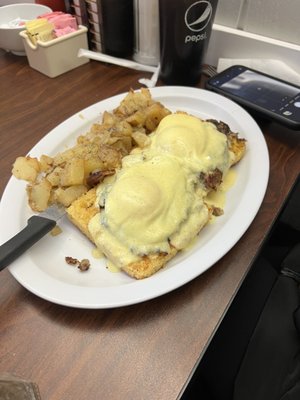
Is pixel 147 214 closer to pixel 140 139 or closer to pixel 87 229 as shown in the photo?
pixel 87 229

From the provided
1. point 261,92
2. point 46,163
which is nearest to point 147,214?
point 46,163

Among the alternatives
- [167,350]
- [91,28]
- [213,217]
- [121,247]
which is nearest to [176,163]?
[213,217]

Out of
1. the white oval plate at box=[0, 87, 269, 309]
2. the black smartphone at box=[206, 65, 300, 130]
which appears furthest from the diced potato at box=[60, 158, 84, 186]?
the black smartphone at box=[206, 65, 300, 130]

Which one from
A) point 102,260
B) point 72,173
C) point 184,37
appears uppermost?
point 184,37

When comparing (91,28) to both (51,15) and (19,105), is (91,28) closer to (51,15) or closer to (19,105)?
(51,15)

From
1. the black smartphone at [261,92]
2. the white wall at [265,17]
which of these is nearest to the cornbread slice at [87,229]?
the black smartphone at [261,92]

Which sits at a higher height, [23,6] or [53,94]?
[23,6]
